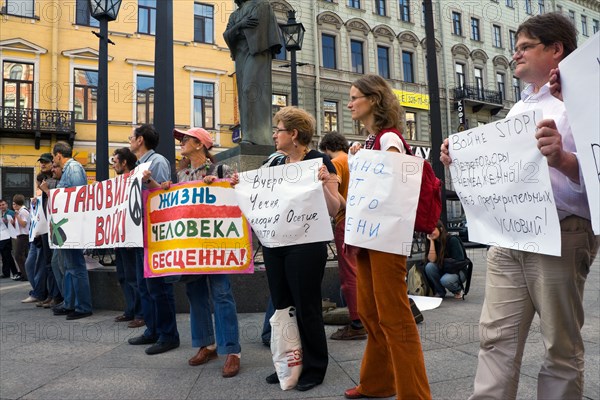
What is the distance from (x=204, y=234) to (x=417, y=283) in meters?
3.30

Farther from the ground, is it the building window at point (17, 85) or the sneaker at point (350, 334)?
the building window at point (17, 85)

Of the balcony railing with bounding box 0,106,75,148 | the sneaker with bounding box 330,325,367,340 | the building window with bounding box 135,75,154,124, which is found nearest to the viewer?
the sneaker with bounding box 330,325,367,340

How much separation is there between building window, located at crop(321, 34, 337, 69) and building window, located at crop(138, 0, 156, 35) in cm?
949

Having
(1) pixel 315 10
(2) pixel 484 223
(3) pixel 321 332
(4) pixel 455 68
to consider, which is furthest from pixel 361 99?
(4) pixel 455 68

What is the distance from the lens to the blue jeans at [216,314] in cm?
327

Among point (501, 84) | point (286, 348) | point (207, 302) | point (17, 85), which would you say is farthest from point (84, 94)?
point (501, 84)

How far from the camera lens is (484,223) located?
2.12 meters

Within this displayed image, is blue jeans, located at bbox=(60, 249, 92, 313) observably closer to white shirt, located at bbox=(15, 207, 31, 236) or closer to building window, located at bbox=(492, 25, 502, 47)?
white shirt, located at bbox=(15, 207, 31, 236)

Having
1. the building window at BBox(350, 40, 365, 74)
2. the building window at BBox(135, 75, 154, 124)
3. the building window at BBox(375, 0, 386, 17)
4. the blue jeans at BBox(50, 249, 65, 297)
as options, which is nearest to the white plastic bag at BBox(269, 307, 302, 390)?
the blue jeans at BBox(50, 249, 65, 297)

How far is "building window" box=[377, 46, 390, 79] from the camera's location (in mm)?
28266

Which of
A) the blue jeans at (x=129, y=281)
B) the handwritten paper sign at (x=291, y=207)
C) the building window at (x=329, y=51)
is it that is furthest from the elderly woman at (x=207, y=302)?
the building window at (x=329, y=51)

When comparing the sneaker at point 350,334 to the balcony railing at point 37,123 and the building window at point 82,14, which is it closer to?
the balcony railing at point 37,123

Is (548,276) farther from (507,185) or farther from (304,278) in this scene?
(304,278)

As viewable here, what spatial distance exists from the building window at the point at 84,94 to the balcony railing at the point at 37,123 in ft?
1.83
